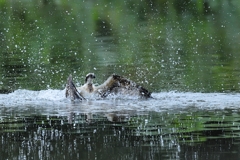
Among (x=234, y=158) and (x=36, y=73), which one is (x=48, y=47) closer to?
(x=36, y=73)

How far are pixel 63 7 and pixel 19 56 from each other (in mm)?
33217

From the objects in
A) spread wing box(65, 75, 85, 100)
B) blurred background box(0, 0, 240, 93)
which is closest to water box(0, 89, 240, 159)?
spread wing box(65, 75, 85, 100)

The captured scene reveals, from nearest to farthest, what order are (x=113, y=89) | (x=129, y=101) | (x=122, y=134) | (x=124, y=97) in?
(x=122, y=134), (x=129, y=101), (x=124, y=97), (x=113, y=89)

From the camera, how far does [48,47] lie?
33.9 meters

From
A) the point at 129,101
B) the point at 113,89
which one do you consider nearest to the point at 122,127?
the point at 129,101

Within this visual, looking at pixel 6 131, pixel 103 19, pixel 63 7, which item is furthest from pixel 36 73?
pixel 63 7

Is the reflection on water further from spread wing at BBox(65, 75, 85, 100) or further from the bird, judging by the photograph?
the bird

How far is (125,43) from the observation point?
35.4m

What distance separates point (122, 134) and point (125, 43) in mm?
23221

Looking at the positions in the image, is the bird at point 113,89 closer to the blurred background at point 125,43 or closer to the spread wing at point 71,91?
the spread wing at point 71,91

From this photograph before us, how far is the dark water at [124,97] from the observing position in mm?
11312

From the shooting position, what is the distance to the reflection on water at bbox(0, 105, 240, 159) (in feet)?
34.9

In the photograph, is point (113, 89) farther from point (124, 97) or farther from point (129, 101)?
point (129, 101)

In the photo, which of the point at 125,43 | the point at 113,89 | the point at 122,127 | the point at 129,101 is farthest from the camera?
the point at 125,43
